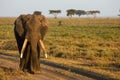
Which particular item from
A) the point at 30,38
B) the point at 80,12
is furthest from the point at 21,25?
the point at 80,12

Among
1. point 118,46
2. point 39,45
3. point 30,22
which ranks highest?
point 30,22

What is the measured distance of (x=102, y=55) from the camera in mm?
21359

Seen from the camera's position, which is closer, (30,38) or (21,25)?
(30,38)

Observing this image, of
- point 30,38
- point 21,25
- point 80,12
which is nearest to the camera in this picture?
point 30,38

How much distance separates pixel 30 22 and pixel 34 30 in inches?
15.5

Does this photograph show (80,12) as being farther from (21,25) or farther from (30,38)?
(30,38)

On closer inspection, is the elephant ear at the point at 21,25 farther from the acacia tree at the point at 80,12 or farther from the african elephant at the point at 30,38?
the acacia tree at the point at 80,12

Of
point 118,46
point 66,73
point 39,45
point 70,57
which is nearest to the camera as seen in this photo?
point 39,45

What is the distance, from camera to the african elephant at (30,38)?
13.0 m

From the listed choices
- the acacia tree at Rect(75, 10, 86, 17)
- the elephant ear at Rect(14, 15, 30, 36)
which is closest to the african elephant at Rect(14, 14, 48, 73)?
the elephant ear at Rect(14, 15, 30, 36)

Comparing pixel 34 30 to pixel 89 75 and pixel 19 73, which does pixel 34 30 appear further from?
pixel 89 75

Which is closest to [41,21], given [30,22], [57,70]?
[30,22]

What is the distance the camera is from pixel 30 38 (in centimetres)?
1300

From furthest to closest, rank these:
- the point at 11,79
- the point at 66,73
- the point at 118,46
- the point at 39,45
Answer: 1. the point at 118,46
2. the point at 66,73
3. the point at 39,45
4. the point at 11,79
